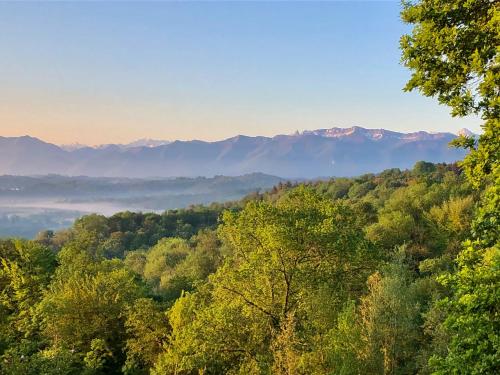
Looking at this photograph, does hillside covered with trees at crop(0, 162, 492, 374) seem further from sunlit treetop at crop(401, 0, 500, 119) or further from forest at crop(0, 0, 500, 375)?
sunlit treetop at crop(401, 0, 500, 119)

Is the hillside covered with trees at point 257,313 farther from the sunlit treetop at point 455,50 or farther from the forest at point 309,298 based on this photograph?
the sunlit treetop at point 455,50

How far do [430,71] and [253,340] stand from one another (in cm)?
1569

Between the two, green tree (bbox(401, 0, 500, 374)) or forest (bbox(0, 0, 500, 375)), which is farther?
forest (bbox(0, 0, 500, 375))

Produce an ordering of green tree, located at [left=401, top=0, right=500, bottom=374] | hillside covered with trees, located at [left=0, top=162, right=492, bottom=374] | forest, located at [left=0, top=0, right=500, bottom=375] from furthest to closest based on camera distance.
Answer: hillside covered with trees, located at [left=0, top=162, right=492, bottom=374] → forest, located at [left=0, top=0, right=500, bottom=375] → green tree, located at [left=401, top=0, right=500, bottom=374]

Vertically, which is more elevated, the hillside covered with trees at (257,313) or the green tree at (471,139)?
the green tree at (471,139)

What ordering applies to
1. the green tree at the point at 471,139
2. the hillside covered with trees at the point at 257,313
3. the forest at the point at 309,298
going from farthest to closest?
the hillside covered with trees at the point at 257,313
the forest at the point at 309,298
the green tree at the point at 471,139

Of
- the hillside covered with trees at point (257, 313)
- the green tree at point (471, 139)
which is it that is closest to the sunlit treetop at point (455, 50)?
the green tree at point (471, 139)

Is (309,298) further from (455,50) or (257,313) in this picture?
(455,50)

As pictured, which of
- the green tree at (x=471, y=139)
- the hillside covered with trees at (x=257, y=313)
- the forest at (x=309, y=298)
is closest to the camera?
the green tree at (x=471, y=139)

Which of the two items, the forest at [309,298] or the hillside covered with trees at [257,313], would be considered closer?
the forest at [309,298]

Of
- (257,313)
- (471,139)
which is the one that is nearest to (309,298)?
(257,313)

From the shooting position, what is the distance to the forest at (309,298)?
1203cm

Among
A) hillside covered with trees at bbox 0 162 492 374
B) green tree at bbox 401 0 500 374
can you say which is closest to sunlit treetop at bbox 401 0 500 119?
green tree at bbox 401 0 500 374

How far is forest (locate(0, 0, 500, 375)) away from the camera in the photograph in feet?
39.5
